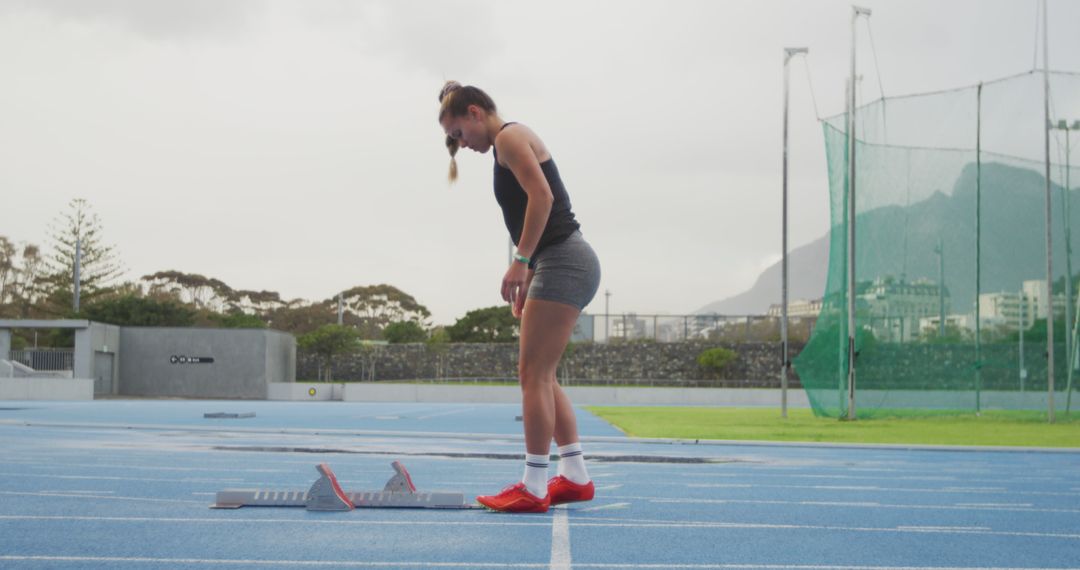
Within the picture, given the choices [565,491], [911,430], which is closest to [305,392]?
[911,430]

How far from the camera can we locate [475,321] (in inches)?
2692

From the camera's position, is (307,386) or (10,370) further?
(307,386)

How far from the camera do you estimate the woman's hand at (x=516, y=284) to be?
4.10 meters

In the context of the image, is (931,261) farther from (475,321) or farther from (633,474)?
(475,321)

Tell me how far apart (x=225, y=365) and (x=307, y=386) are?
16.7 feet

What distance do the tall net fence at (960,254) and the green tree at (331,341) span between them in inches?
1498

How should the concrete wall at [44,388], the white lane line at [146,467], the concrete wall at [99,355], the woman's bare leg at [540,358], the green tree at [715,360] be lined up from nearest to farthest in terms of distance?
the woman's bare leg at [540,358], the white lane line at [146,467], the concrete wall at [44,388], the concrete wall at [99,355], the green tree at [715,360]

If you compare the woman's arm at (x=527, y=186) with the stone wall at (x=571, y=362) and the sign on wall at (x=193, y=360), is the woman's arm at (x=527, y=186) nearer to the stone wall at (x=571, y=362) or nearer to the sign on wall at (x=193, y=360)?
the sign on wall at (x=193, y=360)

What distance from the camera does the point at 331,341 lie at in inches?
2095

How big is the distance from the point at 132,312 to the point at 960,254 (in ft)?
162

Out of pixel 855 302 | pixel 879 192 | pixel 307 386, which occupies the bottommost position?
pixel 307 386

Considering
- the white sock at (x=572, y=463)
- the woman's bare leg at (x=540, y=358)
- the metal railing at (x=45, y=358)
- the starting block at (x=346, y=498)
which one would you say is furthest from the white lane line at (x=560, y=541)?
the metal railing at (x=45, y=358)

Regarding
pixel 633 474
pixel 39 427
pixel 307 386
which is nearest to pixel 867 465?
pixel 633 474

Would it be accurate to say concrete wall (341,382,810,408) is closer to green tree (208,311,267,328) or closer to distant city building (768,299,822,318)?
distant city building (768,299,822,318)
